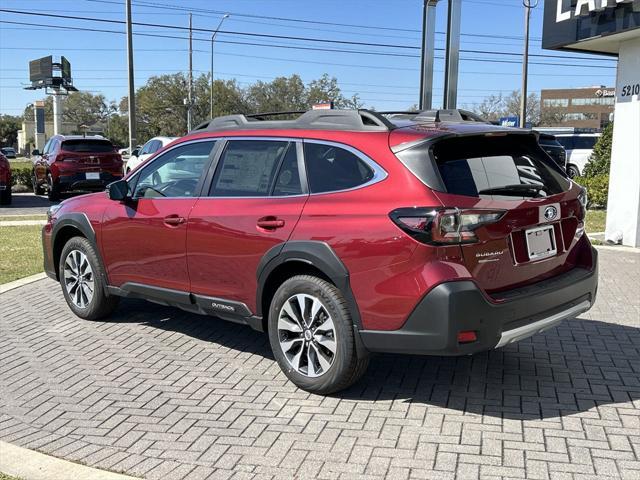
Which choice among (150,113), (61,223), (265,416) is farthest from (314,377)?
(150,113)

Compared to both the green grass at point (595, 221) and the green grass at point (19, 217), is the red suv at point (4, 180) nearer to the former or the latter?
the green grass at point (19, 217)

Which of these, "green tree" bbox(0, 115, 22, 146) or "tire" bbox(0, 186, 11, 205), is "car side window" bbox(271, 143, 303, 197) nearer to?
"tire" bbox(0, 186, 11, 205)

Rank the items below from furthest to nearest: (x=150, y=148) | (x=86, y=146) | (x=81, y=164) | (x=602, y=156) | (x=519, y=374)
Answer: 1. (x=150, y=148)
2. (x=86, y=146)
3. (x=81, y=164)
4. (x=602, y=156)
5. (x=519, y=374)

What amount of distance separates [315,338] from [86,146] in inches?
615

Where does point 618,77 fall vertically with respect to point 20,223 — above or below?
above

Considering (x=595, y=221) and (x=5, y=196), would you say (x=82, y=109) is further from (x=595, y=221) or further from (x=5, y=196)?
(x=595, y=221)

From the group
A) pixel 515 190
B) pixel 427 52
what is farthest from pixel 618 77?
pixel 515 190

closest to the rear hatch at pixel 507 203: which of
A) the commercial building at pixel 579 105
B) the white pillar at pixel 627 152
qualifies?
the white pillar at pixel 627 152

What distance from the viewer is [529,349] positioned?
5180mm

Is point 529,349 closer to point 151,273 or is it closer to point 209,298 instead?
point 209,298

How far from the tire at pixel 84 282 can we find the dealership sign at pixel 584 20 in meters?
7.14

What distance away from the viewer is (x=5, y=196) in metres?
17.5

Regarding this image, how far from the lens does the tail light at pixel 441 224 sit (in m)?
3.60

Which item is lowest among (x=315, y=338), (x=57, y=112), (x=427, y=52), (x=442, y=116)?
(x=315, y=338)
